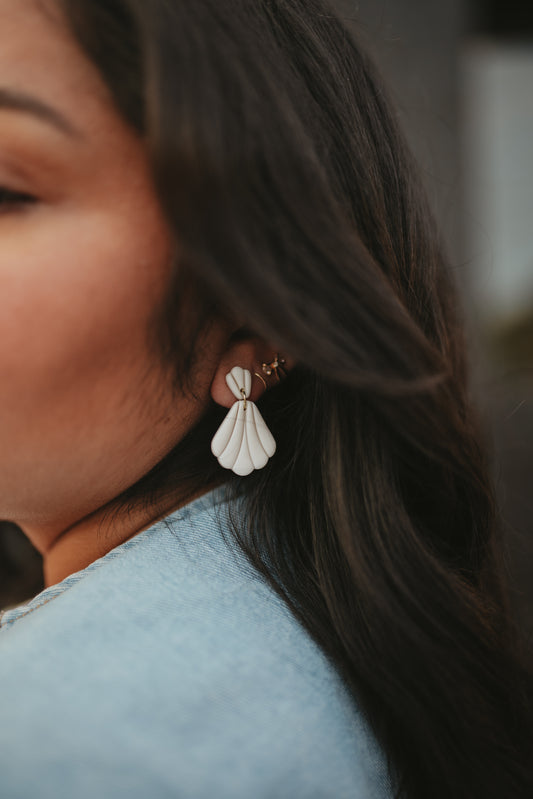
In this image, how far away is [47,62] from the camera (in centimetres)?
69

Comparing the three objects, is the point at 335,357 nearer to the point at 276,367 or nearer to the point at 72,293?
the point at 276,367

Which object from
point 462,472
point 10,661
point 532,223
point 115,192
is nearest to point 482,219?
point 532,223

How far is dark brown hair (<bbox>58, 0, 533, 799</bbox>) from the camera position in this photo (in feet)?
2.18

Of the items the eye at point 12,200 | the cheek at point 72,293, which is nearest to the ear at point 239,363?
the cheek at point 72,293

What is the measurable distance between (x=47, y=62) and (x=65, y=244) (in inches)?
7.1

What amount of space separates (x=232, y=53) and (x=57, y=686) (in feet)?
2.06

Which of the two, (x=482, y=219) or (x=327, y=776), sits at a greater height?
(x=482, y=219)

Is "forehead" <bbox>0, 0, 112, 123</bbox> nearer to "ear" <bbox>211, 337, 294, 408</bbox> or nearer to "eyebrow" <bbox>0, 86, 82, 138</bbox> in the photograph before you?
"eyebrow" <bbox>0, 86, 82, 138</bbox>

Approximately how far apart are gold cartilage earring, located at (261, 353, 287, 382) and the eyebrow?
0.33 meters

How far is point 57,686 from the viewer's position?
1.99ft

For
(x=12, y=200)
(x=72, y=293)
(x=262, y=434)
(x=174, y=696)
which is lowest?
(x=174, y=696)

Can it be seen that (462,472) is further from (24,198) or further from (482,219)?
(482,219)

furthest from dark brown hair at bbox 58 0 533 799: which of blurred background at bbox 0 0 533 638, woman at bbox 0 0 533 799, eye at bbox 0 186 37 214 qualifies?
blurred background at bbox 0 0 533 638

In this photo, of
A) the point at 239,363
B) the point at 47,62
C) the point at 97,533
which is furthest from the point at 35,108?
the point at 97,533
